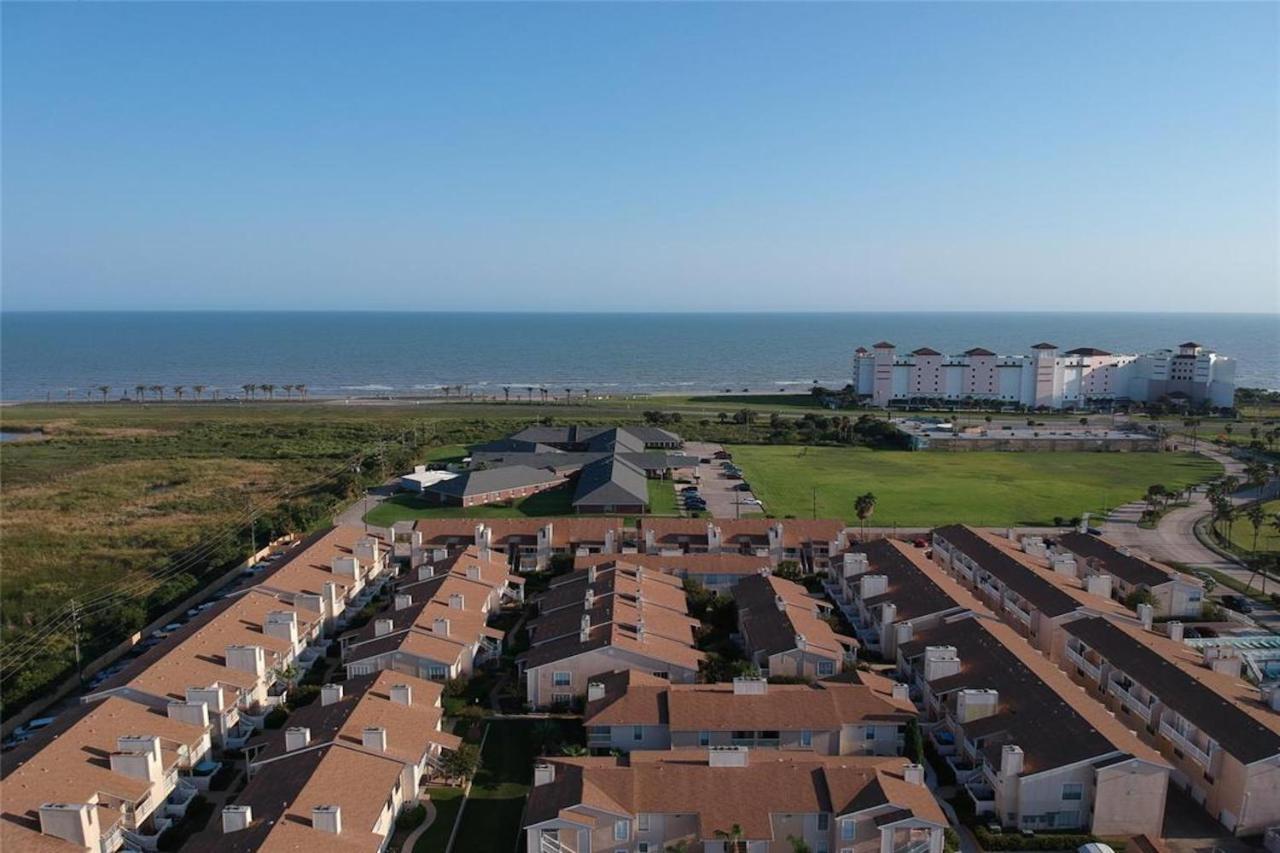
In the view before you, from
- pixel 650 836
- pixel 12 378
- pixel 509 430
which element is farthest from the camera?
pixel 12 378

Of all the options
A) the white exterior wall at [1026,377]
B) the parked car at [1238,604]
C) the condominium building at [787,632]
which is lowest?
the parked car at [1238,604]

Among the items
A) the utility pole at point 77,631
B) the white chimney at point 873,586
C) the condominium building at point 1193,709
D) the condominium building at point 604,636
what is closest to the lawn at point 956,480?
the white chimney at point 873,586

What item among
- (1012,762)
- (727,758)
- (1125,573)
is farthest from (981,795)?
(1125,573)

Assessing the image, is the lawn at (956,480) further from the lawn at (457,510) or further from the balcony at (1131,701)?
the balcony at (1131,701)

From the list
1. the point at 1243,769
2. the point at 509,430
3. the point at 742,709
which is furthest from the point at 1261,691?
the point at 509,430

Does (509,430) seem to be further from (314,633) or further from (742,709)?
(742,709)

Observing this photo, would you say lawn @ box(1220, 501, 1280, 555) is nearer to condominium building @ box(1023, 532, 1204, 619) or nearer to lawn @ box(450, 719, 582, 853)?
condominium building @ box(1023, 532, 1204, 619)

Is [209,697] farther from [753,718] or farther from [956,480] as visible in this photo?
[956,480]

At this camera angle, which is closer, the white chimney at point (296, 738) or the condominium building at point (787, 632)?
the white chimney at point (296, 738)
